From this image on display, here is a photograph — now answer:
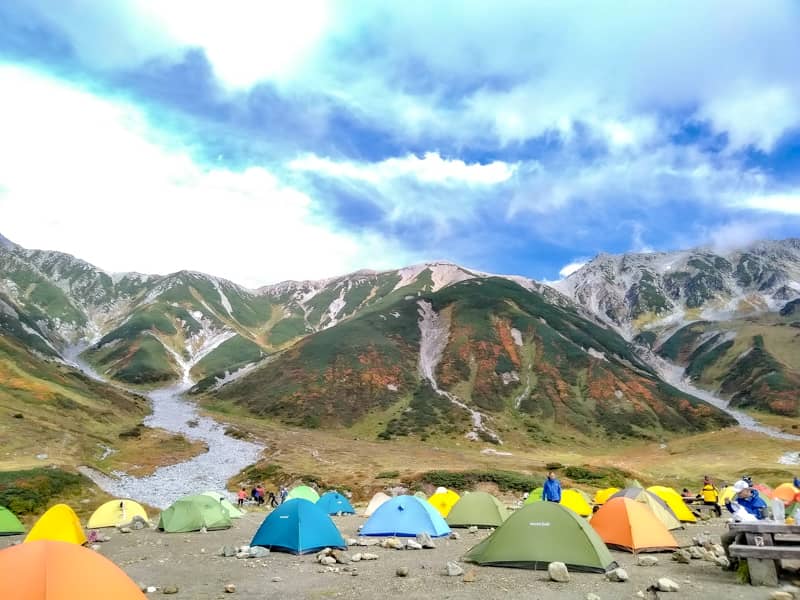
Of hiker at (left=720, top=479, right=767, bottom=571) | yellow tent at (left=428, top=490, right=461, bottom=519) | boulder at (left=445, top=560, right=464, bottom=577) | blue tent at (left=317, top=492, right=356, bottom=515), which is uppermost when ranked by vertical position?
hiker at (left=720, top=479, right=767, bottom=571)

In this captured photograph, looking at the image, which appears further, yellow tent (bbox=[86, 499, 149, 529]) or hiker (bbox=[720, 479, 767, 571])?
yellow tent (bbox=[86, 499, 149, 529])

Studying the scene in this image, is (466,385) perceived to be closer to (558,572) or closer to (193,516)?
(193,516)

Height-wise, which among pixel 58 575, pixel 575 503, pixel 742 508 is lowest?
pixel 575 503

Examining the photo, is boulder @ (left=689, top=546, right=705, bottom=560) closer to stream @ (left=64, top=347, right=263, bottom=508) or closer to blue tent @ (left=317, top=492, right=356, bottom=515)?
blue tent @ (left=317, top=492, right=356, bottom=515)

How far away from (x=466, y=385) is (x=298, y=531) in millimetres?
126981

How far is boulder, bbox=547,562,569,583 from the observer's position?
15008 mm

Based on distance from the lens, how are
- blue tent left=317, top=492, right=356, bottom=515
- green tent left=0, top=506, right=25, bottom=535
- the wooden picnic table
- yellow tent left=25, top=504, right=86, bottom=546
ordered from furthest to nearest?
blue tent left=317, top=492, right=356, bottom=515 → green tent left=0, top=506, right=25, bottom=535 → yellow tent left=25, top=504, right=86, bottom=546 → the wooden picnic table

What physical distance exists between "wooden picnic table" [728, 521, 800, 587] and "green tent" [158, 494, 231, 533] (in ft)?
80.3

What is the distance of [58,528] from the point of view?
70.6ft

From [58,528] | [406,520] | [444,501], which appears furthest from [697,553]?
[58,528]

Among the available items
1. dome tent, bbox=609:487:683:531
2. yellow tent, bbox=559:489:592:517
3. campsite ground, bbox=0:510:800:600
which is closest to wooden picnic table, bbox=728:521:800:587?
campsite ground, bbox=0:510:800:600

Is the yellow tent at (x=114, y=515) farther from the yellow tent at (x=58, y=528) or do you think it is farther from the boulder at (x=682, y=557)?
the boulder at (x=682, y=557)

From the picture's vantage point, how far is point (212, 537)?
26.2m

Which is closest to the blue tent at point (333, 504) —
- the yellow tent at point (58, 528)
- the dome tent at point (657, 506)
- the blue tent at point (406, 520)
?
the blue tent at point (406, 520)
